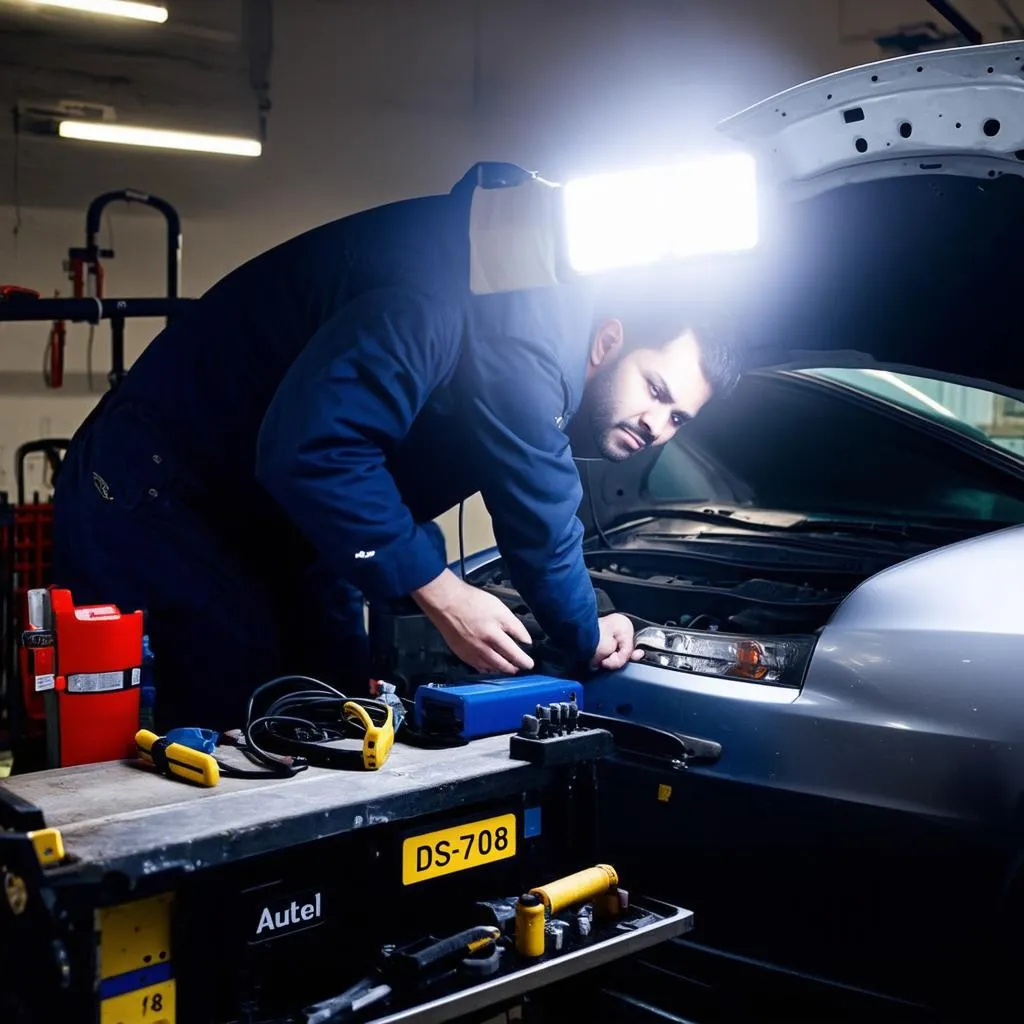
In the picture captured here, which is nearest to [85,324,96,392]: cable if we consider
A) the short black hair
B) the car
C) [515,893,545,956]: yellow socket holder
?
the car

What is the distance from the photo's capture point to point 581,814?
1692mm

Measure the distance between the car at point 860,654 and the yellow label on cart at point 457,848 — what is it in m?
0.31

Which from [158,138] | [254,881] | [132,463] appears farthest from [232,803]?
[158,138]

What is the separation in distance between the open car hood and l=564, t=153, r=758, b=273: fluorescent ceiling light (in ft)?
0.15

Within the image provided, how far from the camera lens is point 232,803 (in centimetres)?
135

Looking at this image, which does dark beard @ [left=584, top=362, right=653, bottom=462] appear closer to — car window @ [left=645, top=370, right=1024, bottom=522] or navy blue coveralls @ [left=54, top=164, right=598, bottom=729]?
navy blue coveralls @ [left=54, top=164, right=598, bottom=729]

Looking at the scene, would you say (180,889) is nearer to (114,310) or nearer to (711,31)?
(114,310)

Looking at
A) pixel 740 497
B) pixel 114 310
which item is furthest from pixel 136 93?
pixel 740 497

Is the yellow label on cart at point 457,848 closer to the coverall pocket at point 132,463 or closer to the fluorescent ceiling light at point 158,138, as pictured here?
the coverall pocket at point 132,463

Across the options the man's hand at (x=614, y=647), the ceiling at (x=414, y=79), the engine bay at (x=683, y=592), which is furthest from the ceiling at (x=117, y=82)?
the man's hand at (x=614, y=647)

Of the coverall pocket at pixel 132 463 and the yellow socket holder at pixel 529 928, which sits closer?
the yellow socket holder at pixel 529 928

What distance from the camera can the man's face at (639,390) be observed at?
225 cm

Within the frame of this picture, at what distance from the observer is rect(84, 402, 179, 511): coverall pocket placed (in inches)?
83.7

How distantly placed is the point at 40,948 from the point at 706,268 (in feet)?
5.17
